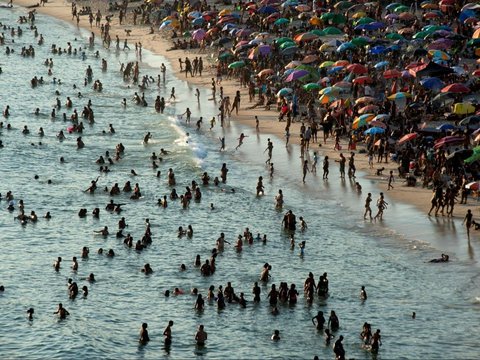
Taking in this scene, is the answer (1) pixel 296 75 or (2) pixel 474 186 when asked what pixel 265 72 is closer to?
(1) pixel 296 75

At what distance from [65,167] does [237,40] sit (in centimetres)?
2128

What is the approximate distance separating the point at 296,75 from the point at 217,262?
1962cm

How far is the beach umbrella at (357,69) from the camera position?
5381cm

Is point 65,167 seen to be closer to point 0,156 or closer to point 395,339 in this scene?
point 0,156

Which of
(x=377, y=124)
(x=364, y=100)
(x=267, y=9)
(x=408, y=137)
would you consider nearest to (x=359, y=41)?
(x=364, y=100)

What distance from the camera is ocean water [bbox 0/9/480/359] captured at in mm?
31984

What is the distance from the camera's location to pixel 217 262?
38.3 m

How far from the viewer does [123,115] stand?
61625 millimetres

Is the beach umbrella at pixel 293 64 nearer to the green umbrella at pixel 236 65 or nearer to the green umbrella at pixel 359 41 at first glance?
the green umbrella at pixel 359 41

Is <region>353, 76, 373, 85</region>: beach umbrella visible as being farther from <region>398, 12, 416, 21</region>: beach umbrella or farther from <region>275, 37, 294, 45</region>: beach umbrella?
<region>398, 12, 416, 21</region>: beach umbrella

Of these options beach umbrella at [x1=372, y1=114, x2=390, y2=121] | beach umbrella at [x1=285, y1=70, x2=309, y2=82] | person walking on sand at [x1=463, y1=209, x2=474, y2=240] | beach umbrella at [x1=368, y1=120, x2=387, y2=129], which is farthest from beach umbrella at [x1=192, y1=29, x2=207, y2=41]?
person walking on sand at [x1=463, y1=209, x2=474, y2=240]

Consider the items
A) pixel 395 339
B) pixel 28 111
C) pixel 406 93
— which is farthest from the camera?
pixel 28 111

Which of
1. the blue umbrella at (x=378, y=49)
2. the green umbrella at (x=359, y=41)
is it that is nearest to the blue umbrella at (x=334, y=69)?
the green umbrella at (x=359, y=41)

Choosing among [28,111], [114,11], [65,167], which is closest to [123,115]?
[28,111]
